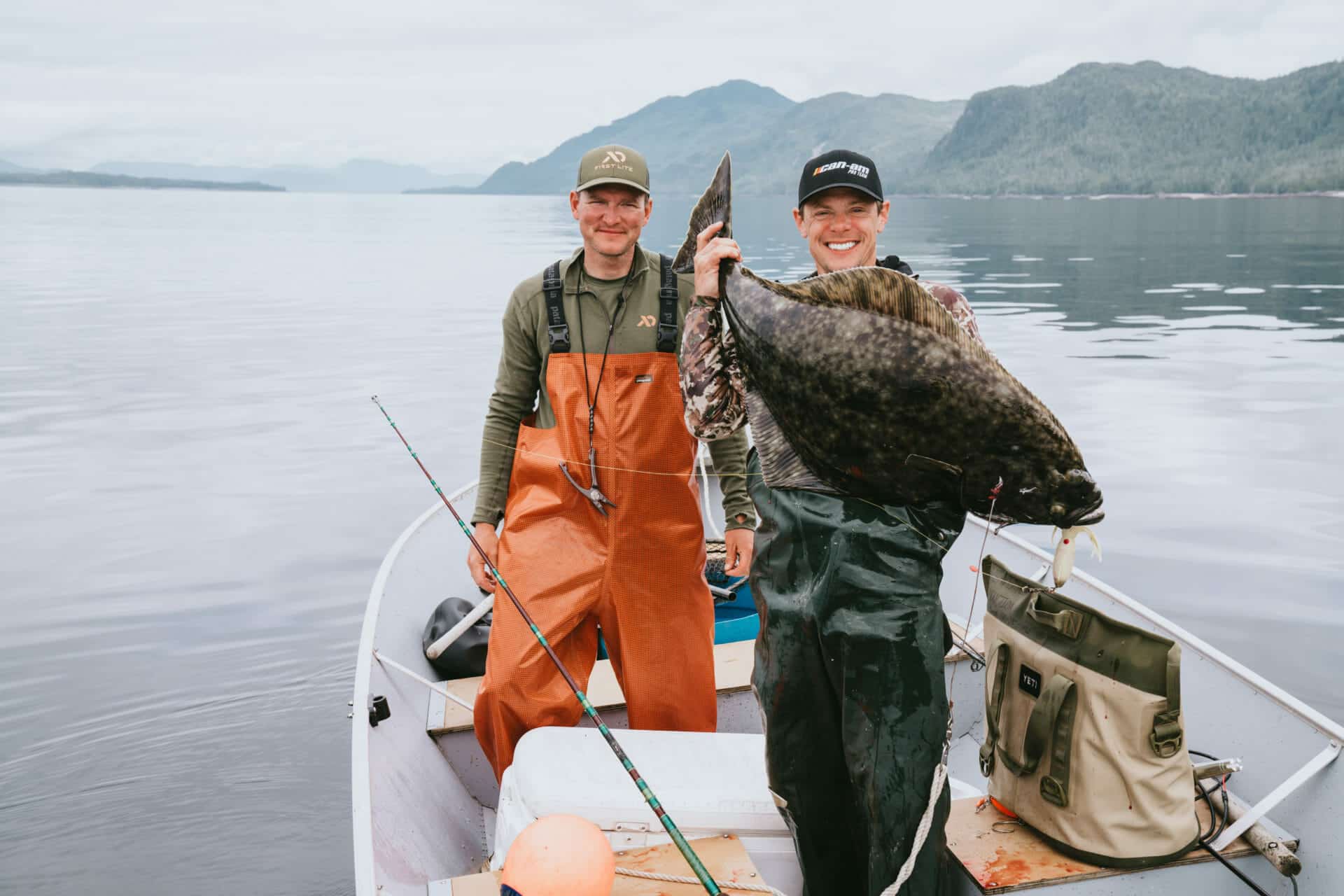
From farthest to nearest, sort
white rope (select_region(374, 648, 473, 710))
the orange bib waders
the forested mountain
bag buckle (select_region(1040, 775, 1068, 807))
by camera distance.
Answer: the forested mountain → white rope (select_region(374, 648, 473, 710)) → the orange bib waders → bag buckle (select_region(1040, 775, 1068, 807))

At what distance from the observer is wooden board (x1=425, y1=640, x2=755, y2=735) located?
418 centimetres

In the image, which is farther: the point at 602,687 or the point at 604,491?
the point at 602,687

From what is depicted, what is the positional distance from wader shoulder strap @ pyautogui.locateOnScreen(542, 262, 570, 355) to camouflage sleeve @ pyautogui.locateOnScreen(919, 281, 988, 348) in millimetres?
1467

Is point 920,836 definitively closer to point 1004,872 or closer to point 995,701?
point 1004,872

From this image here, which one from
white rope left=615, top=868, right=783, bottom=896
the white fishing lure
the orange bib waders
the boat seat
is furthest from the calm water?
the white fishing lure

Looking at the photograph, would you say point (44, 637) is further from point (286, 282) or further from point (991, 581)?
point (286, 282)

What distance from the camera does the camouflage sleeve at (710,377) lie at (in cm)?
263

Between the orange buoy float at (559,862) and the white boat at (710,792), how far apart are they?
0.50 metres

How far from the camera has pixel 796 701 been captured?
2.55 m

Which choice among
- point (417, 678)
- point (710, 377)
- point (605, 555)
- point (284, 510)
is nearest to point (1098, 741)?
point (710, 377)

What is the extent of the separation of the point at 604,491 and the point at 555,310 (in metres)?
0.69

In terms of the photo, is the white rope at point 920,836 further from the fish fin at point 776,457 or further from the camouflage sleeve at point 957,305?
the camouflage sleeve at point 957,305

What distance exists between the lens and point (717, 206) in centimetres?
269

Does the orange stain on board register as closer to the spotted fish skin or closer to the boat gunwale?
the spotted fish skin
